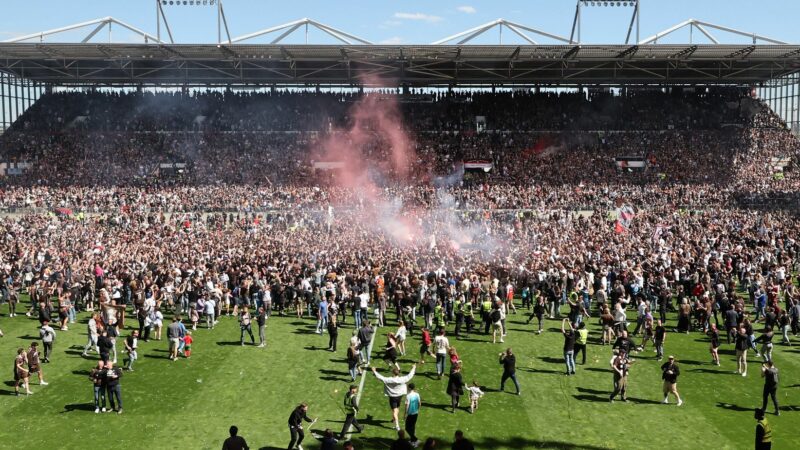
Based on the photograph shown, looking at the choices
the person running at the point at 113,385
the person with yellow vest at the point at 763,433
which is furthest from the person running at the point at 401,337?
the person with yellow vest at the point at 763,433

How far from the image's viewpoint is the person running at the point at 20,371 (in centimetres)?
1465

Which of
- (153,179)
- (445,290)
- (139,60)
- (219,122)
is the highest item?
(139,60)

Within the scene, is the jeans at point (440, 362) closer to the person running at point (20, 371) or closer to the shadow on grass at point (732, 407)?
the shadow on grass at point (732, 407)

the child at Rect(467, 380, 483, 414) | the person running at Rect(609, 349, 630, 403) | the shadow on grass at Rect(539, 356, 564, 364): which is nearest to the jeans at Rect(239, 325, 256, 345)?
the child at Rect(467, 380, 483, 414)

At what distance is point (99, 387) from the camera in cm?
1390

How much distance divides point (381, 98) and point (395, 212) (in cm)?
1971

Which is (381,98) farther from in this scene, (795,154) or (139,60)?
(795,154)

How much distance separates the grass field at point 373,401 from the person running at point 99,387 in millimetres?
240

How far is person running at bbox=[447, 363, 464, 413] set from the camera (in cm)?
1391

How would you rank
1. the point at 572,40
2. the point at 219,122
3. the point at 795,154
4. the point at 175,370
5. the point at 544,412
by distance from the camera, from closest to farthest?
the point at 544,412 → the point at 175,370 → the point at 572,40 → the point at 795,154 → the point at 219,122

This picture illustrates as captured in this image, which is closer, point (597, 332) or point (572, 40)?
point (597, 332)

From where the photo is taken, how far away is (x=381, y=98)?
2239 inches

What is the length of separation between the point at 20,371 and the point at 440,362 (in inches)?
356

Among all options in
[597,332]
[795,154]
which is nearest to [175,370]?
[597,332]
